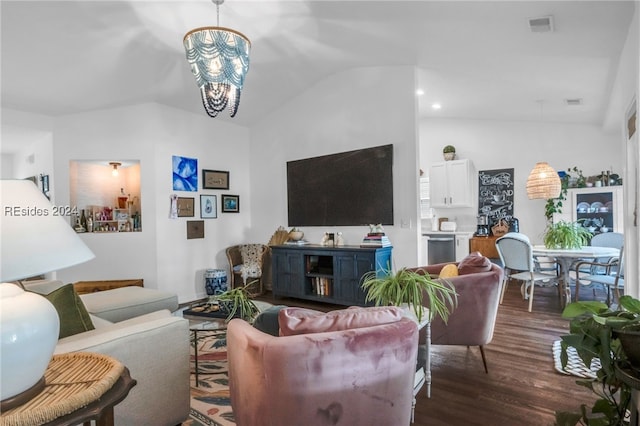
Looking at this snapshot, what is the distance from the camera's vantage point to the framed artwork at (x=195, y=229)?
513 centimetres

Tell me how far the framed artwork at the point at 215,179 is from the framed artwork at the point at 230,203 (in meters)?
0.19

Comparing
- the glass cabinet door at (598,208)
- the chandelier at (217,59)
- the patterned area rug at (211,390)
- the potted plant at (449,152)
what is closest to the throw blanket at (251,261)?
the patterned area rug at (211,390)

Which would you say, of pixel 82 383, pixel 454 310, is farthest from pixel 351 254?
pixel 82 383

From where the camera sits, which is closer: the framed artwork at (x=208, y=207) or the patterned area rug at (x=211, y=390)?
the patterned area rug at (x=211, y=390)

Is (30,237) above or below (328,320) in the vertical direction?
above

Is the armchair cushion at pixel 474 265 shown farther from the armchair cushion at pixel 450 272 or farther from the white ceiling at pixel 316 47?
the white ceiling at pixel 316 47

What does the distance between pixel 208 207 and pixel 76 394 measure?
4.59m

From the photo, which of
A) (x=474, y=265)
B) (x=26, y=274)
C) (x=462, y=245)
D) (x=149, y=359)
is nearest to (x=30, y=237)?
(x=26, y=274)

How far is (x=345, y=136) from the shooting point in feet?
16.4

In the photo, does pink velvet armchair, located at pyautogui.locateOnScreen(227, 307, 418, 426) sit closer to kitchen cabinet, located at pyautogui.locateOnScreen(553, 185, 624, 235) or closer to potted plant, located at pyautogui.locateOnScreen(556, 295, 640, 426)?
potted plant, located at pyautogui.locateOnScreen(556, 295, 640, 426)

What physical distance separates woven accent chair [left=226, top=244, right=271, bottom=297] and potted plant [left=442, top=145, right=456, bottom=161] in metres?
3.81

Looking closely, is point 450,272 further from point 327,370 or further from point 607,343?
point 327,370

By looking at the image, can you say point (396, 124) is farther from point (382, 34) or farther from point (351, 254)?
point (351, 254)

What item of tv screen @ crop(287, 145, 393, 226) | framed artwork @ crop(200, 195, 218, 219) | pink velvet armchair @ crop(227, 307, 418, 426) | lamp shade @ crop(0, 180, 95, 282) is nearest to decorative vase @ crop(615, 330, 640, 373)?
pink velvet armchair @ crop(227, 307, 418, 426)
